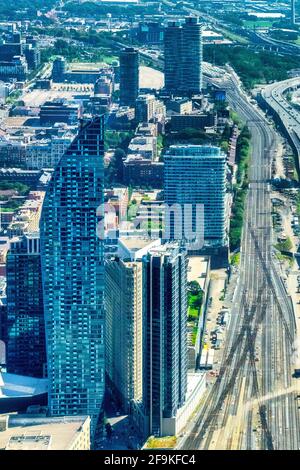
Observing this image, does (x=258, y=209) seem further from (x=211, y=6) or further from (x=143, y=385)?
(x=211, y=6)

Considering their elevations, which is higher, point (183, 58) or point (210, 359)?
point (183, 58)

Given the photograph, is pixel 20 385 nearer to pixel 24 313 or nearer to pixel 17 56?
pixel 24 313

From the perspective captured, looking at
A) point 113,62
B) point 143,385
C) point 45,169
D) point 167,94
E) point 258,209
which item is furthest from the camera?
point 113,62

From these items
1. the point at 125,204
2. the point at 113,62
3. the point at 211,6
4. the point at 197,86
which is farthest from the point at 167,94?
the point at 211,6

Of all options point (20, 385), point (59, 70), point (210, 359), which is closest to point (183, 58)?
point (59, 70)

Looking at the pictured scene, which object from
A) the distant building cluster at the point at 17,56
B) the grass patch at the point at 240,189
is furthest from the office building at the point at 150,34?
the grass patch at the point at 240,189

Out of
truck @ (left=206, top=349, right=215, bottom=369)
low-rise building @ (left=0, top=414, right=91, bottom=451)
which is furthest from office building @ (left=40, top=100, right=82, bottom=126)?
low-rise building @ (left=0, top=414, right=91, bottom=451)

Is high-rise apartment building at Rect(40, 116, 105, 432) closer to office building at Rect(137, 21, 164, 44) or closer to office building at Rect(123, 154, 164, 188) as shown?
office building at Rect(123, 154, 164, 188)
